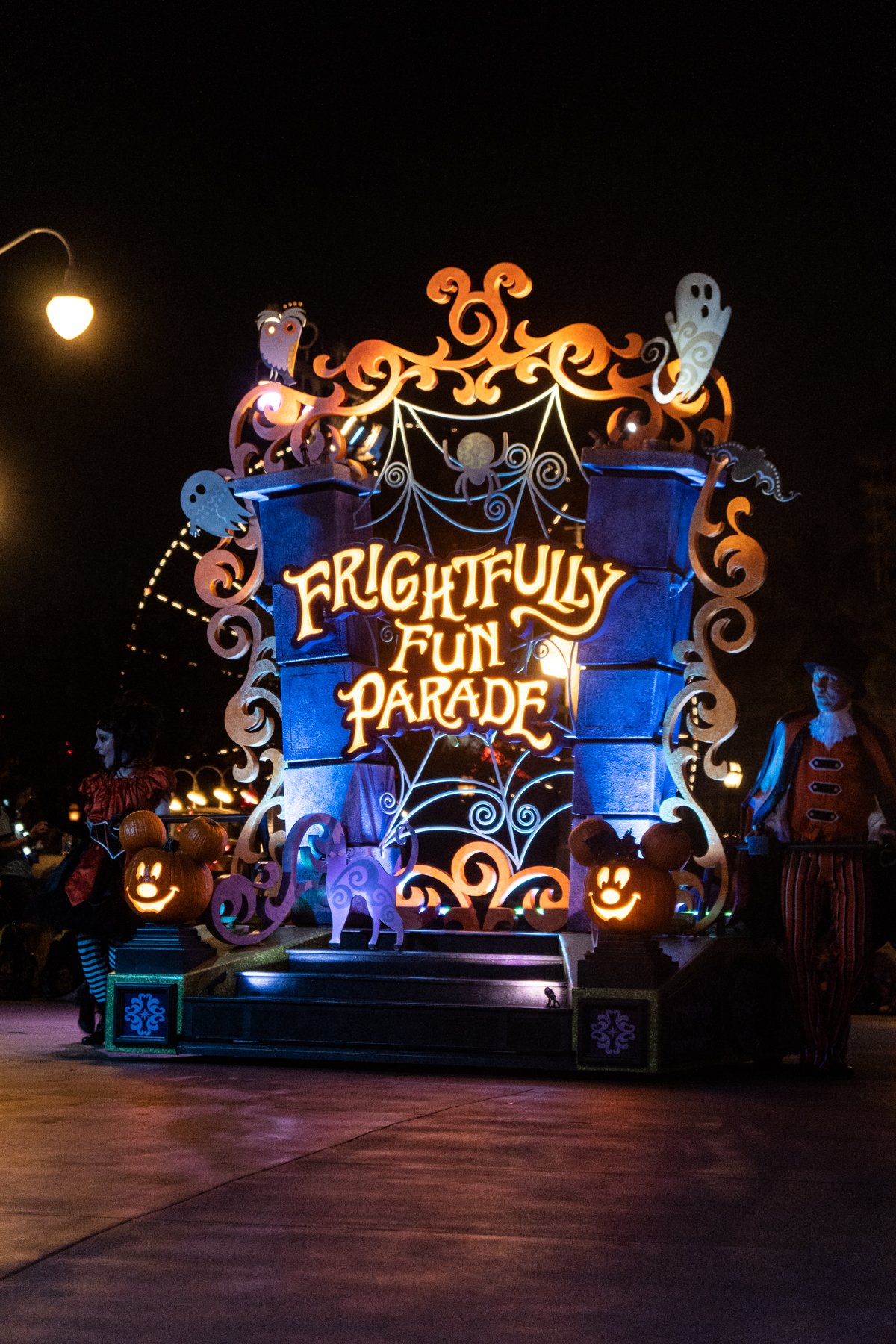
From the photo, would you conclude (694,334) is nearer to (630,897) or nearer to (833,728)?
(833,728)

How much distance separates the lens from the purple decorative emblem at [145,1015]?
32.3 ft

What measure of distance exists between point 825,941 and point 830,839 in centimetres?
55

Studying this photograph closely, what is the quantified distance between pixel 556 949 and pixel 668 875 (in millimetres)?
1497

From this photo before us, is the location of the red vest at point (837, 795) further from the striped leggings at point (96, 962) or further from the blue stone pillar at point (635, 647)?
the striped leggings at point (96, 962)

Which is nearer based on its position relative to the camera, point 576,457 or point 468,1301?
point 468,1301

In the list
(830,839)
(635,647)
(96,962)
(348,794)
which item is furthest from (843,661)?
(96,962)

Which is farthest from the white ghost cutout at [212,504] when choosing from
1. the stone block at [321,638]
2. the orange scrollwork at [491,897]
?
the orange scrollwork at [491,897]

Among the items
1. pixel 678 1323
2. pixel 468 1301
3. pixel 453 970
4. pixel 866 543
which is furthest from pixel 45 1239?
pixel 866 543

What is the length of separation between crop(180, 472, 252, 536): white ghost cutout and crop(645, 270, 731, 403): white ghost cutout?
9.99 feet

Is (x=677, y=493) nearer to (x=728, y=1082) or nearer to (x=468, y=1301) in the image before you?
(x=728, y=1082)

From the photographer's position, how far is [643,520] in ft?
36.0

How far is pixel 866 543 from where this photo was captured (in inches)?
1083

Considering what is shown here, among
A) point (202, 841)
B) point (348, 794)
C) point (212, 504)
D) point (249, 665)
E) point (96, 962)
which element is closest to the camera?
point (202, 841)

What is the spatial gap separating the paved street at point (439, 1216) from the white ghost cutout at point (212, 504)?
489cm
